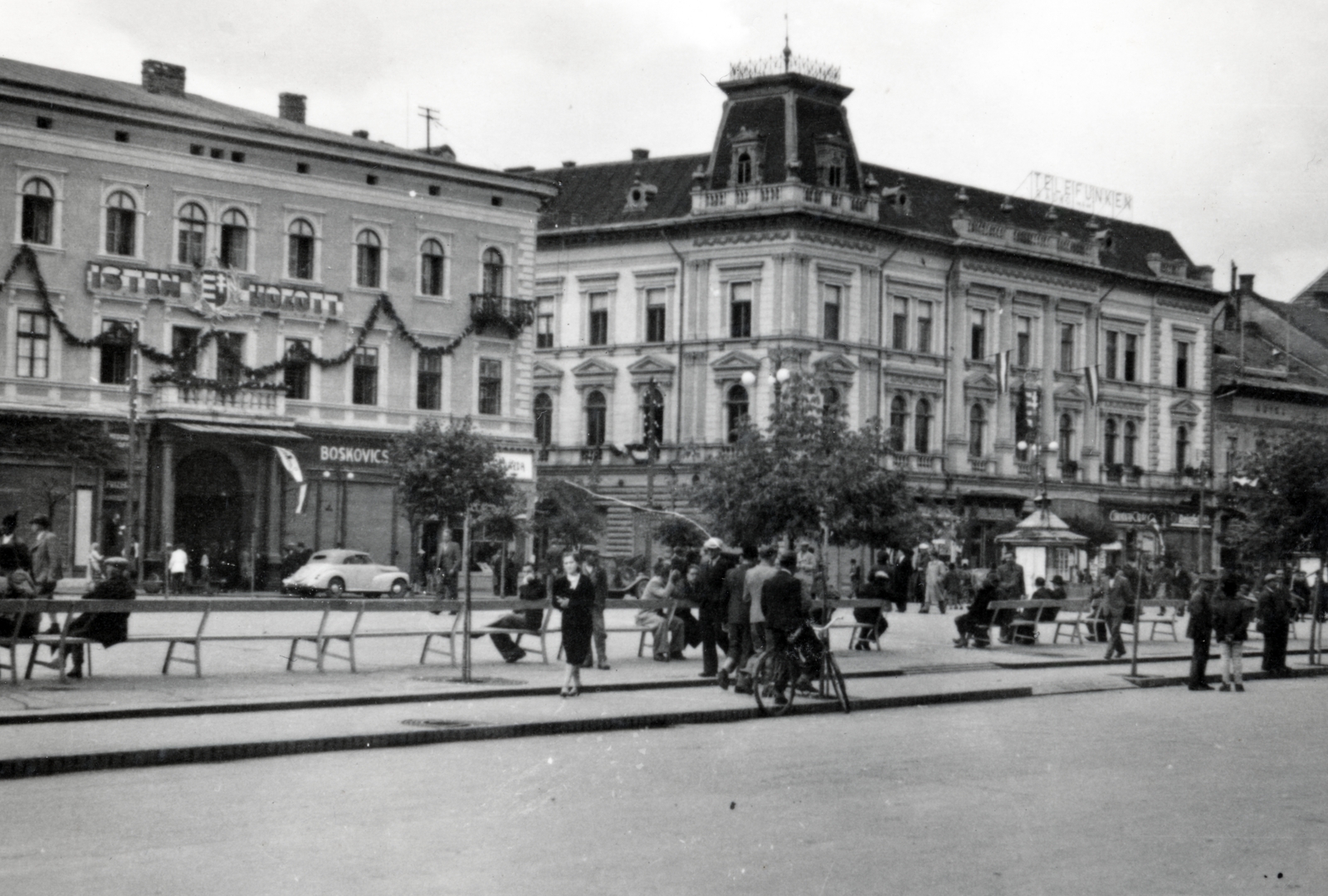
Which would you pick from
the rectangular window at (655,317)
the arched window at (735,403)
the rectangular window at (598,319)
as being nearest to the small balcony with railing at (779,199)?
the rectangular window at (655,317)

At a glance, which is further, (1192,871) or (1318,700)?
(1318,700)

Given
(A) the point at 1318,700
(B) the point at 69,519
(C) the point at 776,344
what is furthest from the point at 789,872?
(C) the point at 776,344

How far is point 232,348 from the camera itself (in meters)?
51.0

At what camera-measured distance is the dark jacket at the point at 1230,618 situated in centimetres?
2486

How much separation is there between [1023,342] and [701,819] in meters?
66.0

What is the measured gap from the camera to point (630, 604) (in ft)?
89.9

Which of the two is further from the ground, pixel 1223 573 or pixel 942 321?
pixel 942 321

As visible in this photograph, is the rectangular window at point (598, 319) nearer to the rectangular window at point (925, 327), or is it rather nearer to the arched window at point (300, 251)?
the rectangular window at point (925, 327)

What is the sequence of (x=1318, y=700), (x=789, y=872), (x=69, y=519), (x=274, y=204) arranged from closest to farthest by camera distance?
1. (x=789, y=872)
2. (x=1318, y=700)
3. (x=69, y=519)
4. (x=274, y=204)

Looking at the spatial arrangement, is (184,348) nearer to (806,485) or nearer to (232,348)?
(232,348)

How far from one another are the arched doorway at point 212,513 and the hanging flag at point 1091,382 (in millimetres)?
31784

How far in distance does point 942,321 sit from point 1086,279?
356 inches

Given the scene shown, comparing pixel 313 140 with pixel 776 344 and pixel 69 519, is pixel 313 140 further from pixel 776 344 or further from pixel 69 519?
pixel 776 344

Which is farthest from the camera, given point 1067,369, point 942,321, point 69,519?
point 1067,369
